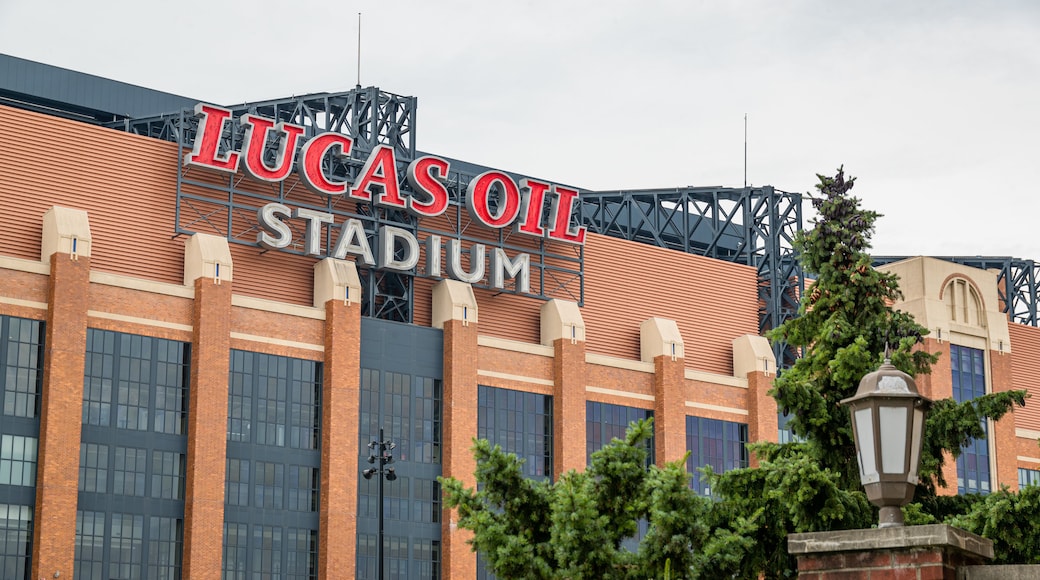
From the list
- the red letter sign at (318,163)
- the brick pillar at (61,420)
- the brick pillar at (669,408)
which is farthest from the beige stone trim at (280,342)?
the brick pillar at (669,408)

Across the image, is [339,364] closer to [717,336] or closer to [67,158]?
[67,158]

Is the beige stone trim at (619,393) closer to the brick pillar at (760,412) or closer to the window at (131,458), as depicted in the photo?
Result: the brick pillar at (760,412)

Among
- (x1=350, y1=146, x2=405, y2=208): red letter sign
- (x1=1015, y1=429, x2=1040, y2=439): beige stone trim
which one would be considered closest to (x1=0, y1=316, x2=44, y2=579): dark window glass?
(x1=350, y1=146, x2=405, y2=208): red letter sign

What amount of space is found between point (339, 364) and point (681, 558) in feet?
156

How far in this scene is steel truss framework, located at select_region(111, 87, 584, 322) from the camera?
231 ft

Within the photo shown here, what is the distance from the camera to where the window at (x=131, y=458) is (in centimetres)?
6150

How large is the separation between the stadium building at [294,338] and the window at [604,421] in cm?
13

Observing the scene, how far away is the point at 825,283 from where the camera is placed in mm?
31359

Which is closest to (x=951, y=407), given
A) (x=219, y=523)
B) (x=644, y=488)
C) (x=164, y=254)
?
(x=644, y=488)

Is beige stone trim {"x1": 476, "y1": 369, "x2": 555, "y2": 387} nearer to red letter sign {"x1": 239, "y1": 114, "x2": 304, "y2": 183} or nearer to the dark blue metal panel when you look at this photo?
red letter sign {"x1": 239, "y1": 114, "x2": 304, "y2": 183}

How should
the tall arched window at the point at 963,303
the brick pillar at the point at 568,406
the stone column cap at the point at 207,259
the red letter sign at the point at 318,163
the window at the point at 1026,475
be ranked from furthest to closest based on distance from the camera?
the window at the point at 1026,475 → the tall arched window at the point at 963,303 → the brick pillar at the point at 568,406 → the red letter sign at the point at 318,163 → the stone column cap at the point at 207,259

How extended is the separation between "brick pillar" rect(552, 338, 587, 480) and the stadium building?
0.44ft

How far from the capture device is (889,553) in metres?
11.6

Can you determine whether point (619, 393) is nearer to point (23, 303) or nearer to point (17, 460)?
point (23, 303)
